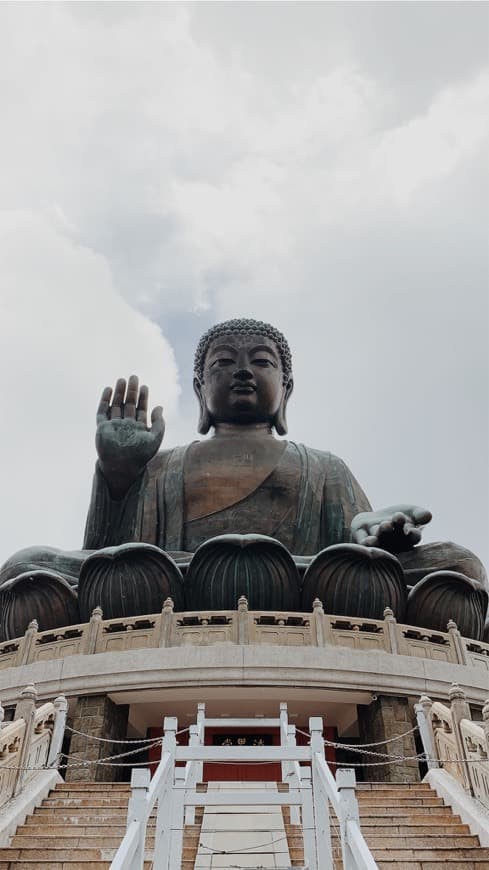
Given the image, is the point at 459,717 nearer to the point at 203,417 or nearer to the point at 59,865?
the point at 59,865

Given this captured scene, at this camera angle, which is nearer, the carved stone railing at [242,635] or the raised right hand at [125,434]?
the carved stone railing at [242,635]

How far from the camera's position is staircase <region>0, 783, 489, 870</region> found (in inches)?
176

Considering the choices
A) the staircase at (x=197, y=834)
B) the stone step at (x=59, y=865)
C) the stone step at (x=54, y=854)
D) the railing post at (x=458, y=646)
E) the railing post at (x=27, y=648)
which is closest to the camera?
the stone step at (x=59, y=865)

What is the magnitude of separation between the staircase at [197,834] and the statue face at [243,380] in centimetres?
1066

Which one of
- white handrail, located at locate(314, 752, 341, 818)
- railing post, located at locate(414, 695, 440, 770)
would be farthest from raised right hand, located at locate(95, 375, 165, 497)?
white handrail, located at locate(314, 752, 341, 818)

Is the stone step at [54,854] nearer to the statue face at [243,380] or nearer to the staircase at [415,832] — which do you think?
the staircase at [415,832]

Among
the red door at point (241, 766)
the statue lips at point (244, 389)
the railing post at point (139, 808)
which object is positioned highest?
the statue lips at point (244, 389)

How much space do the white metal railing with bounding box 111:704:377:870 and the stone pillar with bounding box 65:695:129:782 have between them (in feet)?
14.6

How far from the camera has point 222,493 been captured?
1502 cm

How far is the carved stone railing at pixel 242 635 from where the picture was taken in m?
9.62

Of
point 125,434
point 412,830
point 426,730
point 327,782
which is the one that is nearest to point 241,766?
point 426,730

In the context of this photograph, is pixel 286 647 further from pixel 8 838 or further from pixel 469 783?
pixel 8 838

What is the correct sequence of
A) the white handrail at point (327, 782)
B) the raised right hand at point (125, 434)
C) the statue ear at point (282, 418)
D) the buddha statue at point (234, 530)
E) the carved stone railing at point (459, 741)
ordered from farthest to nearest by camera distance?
the statue ear at point (282, 418) < the raised right hand at point (125, 434) < the buddha statue at point (234, 530) < the carved stone railing at point (459, 741) < the white handrail at point (327, 782)

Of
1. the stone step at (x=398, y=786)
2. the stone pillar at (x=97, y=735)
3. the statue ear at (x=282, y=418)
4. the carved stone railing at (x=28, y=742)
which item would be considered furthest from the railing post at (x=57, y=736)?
the statue ear at (x=282, y=418)
